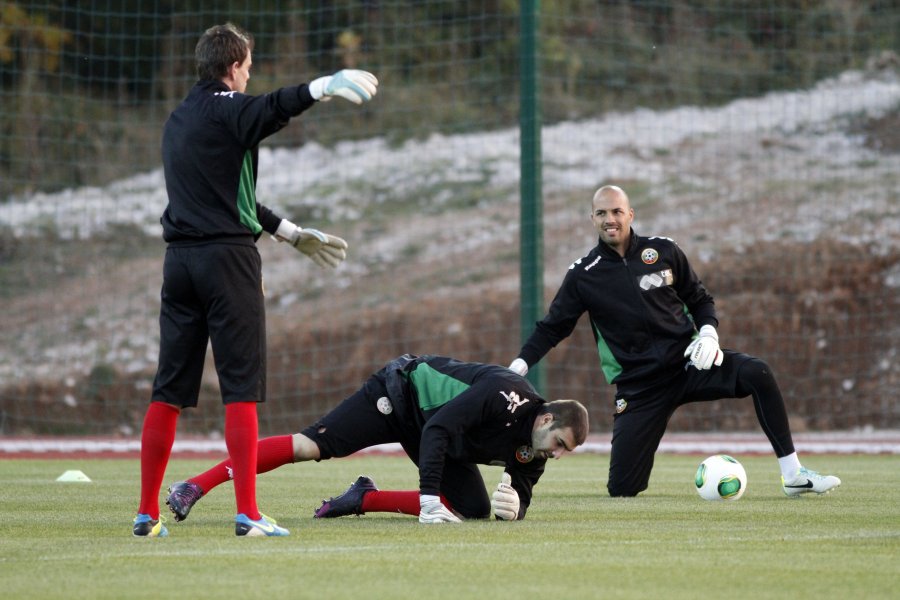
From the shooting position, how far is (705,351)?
828cm

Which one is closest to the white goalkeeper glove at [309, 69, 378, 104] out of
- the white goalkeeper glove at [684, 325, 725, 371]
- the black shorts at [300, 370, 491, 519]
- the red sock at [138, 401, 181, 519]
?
the red sock at [138, 401, 181, 519]

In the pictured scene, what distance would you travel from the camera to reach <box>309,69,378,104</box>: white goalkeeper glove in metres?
5.41

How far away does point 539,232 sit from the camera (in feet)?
46.9

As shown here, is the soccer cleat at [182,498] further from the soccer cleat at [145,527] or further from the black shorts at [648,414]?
the black shorts at [648,414]

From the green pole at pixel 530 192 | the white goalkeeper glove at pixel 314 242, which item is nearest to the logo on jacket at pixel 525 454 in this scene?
the white goalkeeper glove at pixel 314 242

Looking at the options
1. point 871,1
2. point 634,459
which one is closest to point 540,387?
point 634,459

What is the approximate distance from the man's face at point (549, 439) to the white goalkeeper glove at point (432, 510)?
486mm

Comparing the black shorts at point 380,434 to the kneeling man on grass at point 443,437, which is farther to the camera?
the black shorts at point 380,434

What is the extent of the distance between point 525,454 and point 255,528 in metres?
1.42

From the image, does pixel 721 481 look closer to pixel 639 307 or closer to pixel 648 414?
pixel 648 414

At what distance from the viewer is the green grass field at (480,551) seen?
14.5 feet

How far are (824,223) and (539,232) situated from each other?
33.3ft

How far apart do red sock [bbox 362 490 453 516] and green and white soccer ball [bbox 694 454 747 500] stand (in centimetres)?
168

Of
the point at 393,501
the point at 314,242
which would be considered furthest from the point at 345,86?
the point at 393,501
